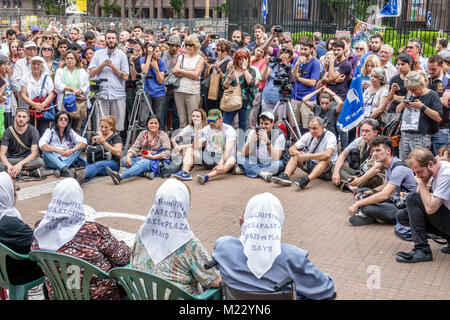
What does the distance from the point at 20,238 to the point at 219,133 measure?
5397 mm

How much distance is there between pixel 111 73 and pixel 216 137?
2680mm

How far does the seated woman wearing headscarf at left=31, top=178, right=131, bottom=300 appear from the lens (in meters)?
4.14

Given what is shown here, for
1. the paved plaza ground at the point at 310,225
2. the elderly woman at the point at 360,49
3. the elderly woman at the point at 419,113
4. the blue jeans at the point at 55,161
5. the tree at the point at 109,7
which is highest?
the tree at the point at 109,7

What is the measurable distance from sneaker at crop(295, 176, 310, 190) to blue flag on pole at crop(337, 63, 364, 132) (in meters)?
1.27

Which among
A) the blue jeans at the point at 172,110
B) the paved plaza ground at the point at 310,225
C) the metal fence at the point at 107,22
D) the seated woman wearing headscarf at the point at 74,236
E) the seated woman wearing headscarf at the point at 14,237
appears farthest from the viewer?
the metal fence at the point at 107,22

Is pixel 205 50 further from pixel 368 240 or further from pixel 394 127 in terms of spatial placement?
pixel 368 240

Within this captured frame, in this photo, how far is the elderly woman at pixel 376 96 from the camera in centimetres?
897

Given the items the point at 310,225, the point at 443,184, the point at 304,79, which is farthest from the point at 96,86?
the point at 443,184

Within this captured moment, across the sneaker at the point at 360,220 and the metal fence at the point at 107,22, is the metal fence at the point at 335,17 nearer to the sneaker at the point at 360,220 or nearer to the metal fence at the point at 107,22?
the sneaker at the point at 360,220

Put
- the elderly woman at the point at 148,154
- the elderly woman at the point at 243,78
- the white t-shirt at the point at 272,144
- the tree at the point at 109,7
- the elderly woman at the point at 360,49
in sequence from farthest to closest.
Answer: the tree at the point at 109,7, the elderly woman at the point at 360,49, the elderly woman at the point at 243,78, the white t-shirt at the point at 272,144, the elderly woman at the point at 148,154

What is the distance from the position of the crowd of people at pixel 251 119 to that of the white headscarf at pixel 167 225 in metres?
1.54

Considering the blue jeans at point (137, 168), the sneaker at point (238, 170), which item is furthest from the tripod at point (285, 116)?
the blue jeans at point (137, 168)

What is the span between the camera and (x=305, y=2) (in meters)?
16.0

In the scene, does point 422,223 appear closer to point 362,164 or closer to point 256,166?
point 362,164
